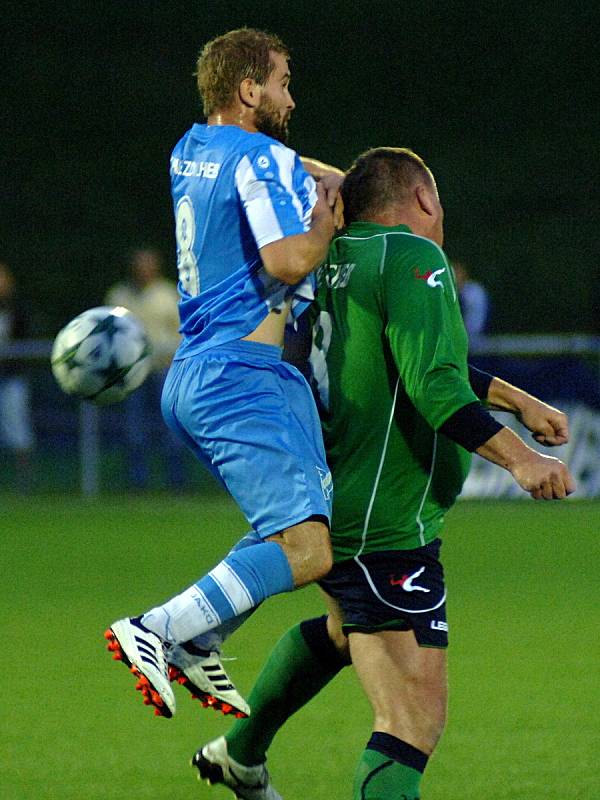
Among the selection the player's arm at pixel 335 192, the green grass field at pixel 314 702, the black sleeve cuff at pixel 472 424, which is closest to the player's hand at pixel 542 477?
the black sleeve cuff at pixel 472 424

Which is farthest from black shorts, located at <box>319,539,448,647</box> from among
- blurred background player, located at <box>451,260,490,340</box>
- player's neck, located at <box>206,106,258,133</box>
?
blurred background player, located at <box>451,260,490,340</box>

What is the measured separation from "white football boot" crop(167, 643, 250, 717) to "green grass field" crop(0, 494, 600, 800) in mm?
919

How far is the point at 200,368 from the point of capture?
4.62 meters

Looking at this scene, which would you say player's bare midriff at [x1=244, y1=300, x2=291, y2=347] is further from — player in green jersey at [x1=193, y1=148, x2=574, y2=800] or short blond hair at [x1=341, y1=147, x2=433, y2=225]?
short blond hair at [x1=341, y1=147, x2=433, y2=225]

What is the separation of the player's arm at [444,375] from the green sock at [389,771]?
736mm

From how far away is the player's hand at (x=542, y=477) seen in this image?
13.2ft

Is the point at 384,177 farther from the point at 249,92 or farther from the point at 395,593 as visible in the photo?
the point at 395,593

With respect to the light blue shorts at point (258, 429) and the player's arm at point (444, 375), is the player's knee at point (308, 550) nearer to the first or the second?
the light blue shorts at point (258, 429)

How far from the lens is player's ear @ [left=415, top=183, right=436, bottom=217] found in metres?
4.55

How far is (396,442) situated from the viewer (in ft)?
14.7

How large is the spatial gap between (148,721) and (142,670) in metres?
2.20

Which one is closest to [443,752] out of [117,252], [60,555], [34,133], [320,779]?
[320,779]

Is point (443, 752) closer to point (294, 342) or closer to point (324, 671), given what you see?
point (324, 671)

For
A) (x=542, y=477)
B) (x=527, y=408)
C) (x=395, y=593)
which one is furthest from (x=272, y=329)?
(x=542, y=477)
